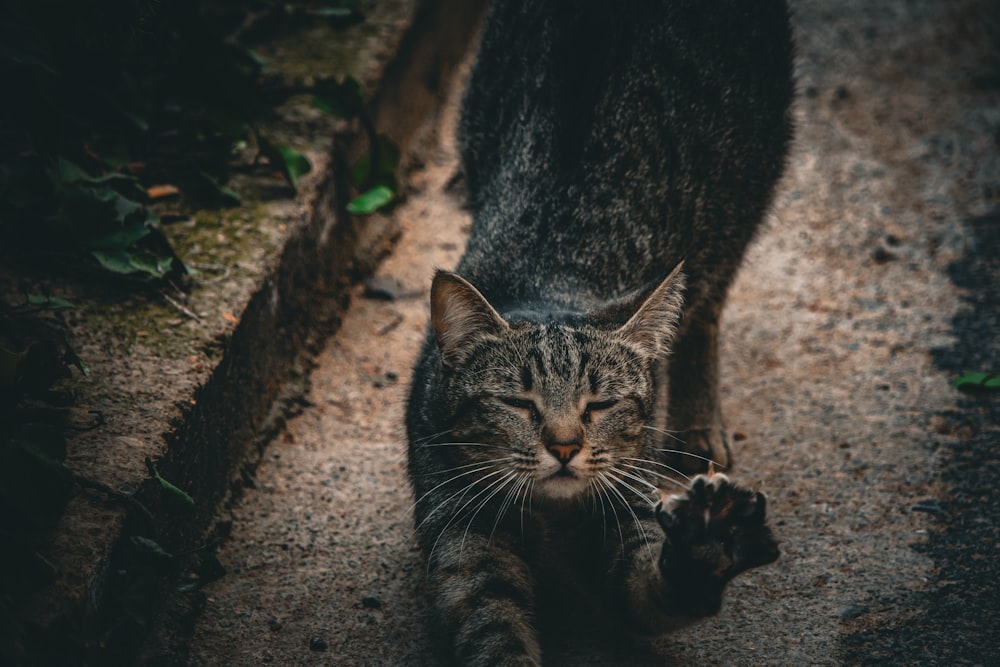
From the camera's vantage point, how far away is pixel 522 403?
7.92 feet

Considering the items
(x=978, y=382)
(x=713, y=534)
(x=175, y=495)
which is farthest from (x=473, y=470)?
(x=978, y=382)

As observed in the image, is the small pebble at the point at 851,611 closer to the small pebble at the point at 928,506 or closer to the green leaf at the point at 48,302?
the small pebble at the point at 928,506

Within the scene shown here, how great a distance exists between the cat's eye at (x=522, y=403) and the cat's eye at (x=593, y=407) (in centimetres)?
12

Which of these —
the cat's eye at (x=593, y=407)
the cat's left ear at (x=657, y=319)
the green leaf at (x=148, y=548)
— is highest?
the cat's left ear at (x=657, y=319)

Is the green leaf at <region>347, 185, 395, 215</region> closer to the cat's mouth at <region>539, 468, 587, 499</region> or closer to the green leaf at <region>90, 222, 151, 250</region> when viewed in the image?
the green leaf at <region>90, 222, 151, 250</region>

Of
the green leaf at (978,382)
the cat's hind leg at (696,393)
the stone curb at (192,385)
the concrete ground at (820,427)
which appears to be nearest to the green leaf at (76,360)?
the stone curb at (192,385)

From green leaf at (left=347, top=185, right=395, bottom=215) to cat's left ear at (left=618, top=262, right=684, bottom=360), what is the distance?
64.4 inches

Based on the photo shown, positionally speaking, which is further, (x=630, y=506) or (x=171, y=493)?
(x=630, y=506)

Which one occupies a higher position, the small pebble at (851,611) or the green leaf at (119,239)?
the green leaf at (119,239)

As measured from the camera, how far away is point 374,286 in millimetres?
4059

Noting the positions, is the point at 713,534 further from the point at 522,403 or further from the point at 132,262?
the point at 132,262

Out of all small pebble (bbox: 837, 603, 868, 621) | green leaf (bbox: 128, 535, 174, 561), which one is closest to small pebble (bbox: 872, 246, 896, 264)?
A: small pebble (bbox: 837, 603, 868, 621)

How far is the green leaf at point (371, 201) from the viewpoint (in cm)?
388

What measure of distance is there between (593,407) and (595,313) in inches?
11.4
